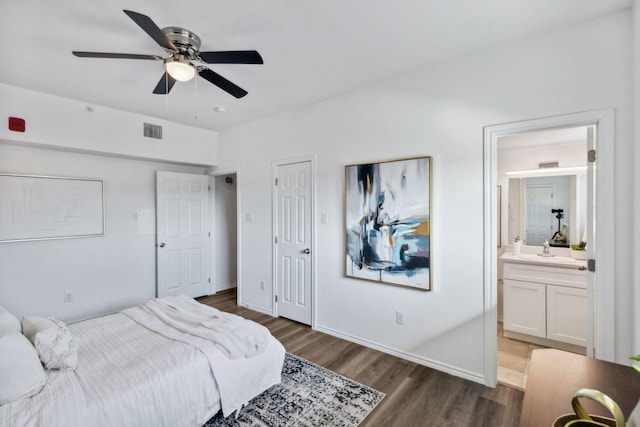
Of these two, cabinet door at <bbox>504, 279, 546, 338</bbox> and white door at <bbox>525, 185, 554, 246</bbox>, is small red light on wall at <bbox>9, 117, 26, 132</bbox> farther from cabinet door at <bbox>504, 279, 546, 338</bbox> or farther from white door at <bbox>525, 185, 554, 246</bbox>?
white door at <bbox>525, 185, 554, 246</bbox>

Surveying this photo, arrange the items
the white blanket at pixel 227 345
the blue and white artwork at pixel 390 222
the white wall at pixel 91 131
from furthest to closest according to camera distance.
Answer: the white wall at pixel 91 131 → the blue and white artwork at pixel 390 222 → the white blanket at pixel 227 345

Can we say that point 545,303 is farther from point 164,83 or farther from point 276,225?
point 164,83

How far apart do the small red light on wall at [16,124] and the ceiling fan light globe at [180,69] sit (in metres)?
2.20

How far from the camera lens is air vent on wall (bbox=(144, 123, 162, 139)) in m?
3.93

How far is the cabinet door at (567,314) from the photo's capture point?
2.88 m

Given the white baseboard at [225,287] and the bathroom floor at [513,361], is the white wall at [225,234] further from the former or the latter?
the bathroom floor at [513,361]

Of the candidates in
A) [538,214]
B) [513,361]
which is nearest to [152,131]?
[513,361]

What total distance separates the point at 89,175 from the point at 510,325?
5.29m

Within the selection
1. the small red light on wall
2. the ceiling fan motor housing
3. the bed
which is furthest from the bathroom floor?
the small red light on wall

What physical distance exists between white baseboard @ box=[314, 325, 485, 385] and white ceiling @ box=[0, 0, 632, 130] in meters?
2.62

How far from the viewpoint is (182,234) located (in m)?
4.55

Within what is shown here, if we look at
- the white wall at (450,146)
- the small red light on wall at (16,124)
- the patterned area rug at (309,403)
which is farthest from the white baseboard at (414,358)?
the small red light on wall at (16,124)

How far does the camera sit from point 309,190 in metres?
3.53

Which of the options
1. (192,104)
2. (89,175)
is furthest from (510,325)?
(89,175)
